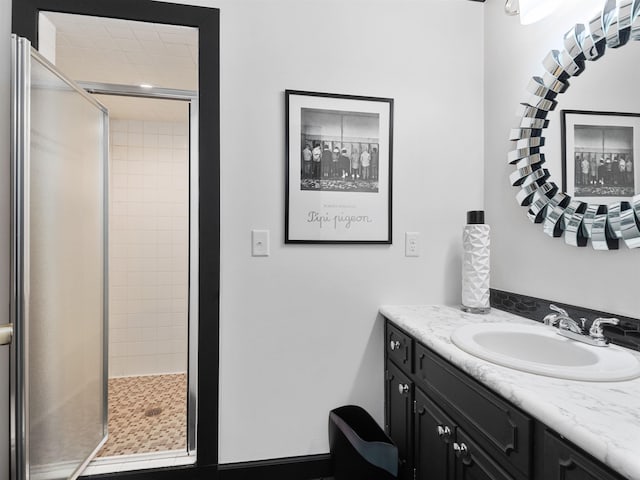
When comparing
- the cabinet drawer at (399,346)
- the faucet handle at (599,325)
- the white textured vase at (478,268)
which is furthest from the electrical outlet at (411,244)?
the faucet handle at (599,325)

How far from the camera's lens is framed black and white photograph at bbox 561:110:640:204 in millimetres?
1145

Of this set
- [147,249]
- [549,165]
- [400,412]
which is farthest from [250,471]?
[147,249]

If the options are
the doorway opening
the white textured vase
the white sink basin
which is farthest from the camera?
the doorway opening

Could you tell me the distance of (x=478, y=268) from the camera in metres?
1.63

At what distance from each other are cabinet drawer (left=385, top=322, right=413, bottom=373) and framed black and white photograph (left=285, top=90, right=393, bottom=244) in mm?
429

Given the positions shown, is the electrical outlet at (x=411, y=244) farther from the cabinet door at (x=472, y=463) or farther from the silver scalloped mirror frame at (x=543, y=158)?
the cabinet door at (x=472, y=463)

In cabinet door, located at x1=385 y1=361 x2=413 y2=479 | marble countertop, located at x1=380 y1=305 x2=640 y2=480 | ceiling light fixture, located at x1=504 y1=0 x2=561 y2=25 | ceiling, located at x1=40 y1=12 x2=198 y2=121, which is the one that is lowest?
cabinet door, located at x1=385 y1=361 x2=413 y2=479

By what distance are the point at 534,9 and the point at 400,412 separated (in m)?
1.67

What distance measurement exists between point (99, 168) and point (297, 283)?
1179 mm

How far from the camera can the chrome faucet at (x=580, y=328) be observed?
113cm

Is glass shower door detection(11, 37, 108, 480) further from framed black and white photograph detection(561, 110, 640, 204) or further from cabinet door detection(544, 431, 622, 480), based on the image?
framed black and white photograph detection(561, 110, 640, 204)

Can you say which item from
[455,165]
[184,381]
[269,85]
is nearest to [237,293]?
[269,85]

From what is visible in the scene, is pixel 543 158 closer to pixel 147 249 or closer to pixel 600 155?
pixel 600 155

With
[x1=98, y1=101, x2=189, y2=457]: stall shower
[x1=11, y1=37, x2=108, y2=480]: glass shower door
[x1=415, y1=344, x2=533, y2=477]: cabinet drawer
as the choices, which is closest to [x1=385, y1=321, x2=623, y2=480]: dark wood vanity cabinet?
[x1=415, y1=344, x2=533, y2=477]: cabinet drawer
